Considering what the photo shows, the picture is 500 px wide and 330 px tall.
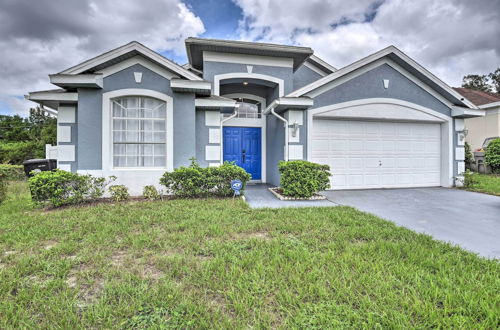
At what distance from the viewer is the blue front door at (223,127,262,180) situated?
932cm

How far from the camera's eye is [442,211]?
536cm

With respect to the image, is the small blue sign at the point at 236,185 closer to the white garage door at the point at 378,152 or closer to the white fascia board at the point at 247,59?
the white garage door at the point at 378,152

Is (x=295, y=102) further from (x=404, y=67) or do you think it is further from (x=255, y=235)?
(x=255, y=235)

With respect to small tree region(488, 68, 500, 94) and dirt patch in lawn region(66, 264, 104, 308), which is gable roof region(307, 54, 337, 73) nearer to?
dirt patch in lawn region(66, 264, 104, 308)

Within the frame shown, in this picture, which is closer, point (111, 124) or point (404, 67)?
point (111, 124)

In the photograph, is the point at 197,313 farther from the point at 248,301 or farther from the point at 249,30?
the point at 249,30

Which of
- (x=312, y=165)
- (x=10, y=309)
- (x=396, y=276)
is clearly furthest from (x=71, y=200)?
(x=396, y=276)

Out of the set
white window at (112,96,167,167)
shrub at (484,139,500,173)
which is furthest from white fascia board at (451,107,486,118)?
white window at (112,96,167,167)

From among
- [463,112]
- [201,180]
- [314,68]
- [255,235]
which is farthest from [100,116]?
[463,112]

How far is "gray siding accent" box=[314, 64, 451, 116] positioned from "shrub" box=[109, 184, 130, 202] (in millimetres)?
6634

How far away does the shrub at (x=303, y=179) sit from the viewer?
6.51 metres

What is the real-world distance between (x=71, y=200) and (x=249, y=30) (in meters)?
10.3

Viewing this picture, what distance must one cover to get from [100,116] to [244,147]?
517cm

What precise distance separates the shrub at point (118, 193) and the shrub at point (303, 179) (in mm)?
4599
